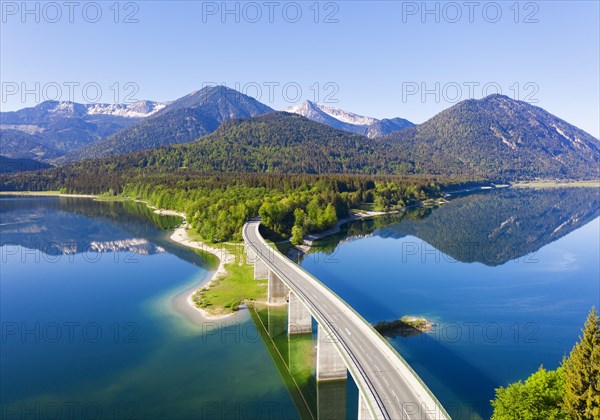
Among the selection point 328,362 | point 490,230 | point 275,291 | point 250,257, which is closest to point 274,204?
point 250,257

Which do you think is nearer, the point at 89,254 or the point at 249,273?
the point at 249,273

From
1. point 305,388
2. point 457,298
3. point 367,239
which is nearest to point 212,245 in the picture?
point 367,239

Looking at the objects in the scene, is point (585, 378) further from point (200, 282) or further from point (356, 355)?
point (200, 282)

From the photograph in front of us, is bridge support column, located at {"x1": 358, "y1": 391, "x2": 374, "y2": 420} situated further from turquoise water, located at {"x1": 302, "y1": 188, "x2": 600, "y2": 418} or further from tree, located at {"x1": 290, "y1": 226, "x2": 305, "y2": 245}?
tree, located at {"x1": 290, "y1": 226, "x2": 305, "y2": 245}

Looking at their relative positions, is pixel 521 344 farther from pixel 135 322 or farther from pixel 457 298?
pixel 135 322

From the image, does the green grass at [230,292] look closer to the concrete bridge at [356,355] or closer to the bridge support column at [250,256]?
the bridge support column at [250,256]

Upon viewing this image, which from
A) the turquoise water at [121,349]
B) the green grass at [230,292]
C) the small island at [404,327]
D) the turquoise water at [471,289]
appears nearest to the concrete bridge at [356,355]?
the green grass at [230,292]
